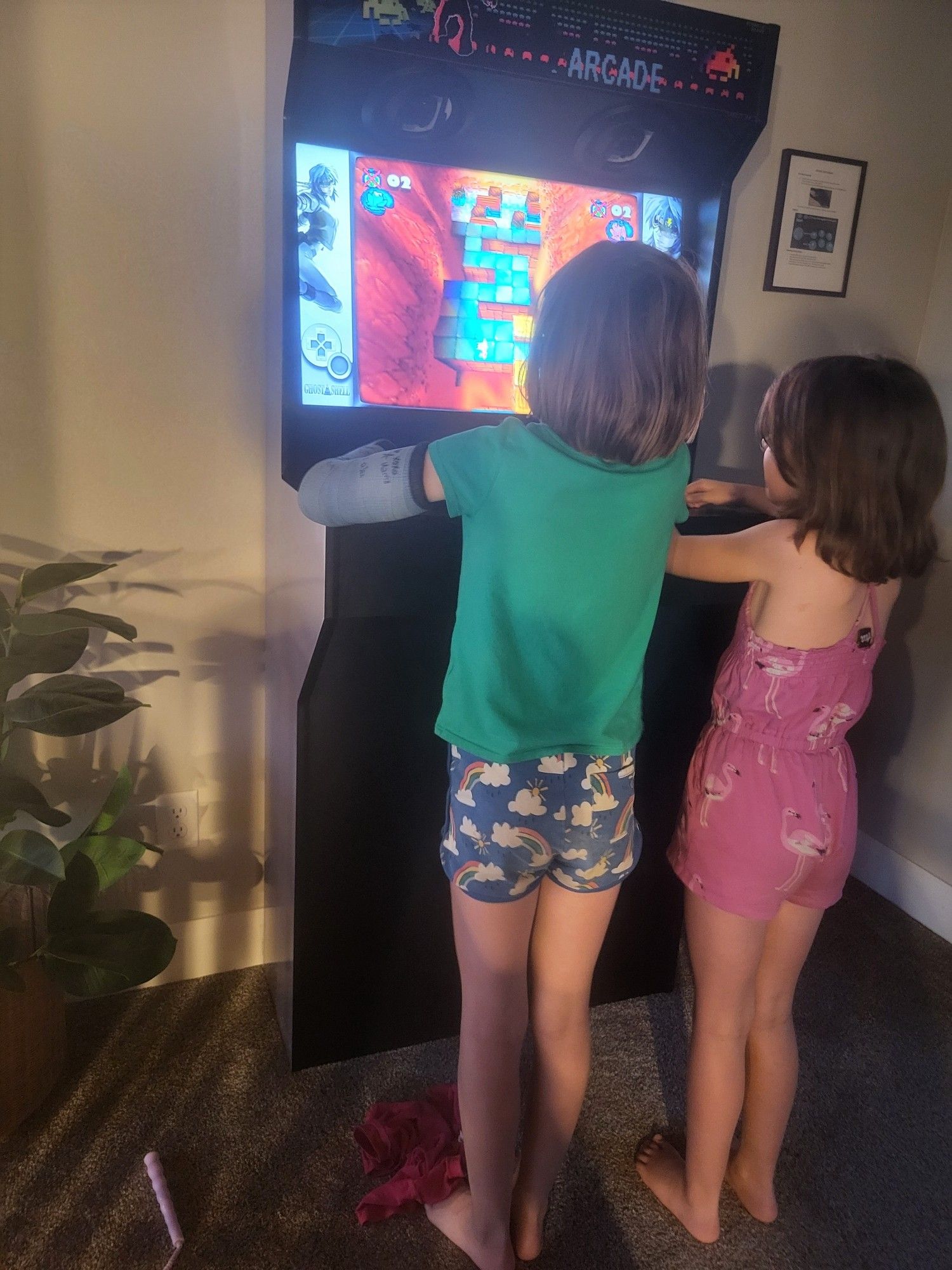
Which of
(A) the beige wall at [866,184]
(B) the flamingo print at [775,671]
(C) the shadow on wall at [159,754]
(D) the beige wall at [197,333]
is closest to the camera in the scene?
(B) the flamingo print at [775,671]

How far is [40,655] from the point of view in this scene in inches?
52.7

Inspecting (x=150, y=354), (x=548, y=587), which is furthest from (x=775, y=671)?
(x=150, y=354)

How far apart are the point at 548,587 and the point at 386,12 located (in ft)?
2.81

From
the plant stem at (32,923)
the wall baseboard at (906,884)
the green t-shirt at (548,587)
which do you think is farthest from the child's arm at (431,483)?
the wall baseboard at (906,884)

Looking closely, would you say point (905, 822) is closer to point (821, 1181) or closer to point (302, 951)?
point (821, 1181)

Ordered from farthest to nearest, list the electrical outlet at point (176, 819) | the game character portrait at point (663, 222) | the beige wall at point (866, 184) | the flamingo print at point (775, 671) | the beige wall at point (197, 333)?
the beige wall at point (866, 184) → the electrical outlet at point (176, 819) → the game character portrait at point (663, 222) → the beige wall at point (197, 333) → the flamingo print at point (775, 671)

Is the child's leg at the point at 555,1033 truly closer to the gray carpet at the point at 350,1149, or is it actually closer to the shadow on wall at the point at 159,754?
the gray carpet at the point at 350,1149

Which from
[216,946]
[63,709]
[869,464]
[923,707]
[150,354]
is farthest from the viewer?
[923,707]

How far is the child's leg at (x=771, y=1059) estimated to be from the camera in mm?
1357

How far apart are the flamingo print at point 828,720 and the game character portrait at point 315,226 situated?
968 millimetres

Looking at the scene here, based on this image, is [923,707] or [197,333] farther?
[923,707]

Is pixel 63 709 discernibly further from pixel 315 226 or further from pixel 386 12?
pixel 386 12

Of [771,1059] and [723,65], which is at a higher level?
[723,65]

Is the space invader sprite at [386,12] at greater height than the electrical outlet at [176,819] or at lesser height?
greater
